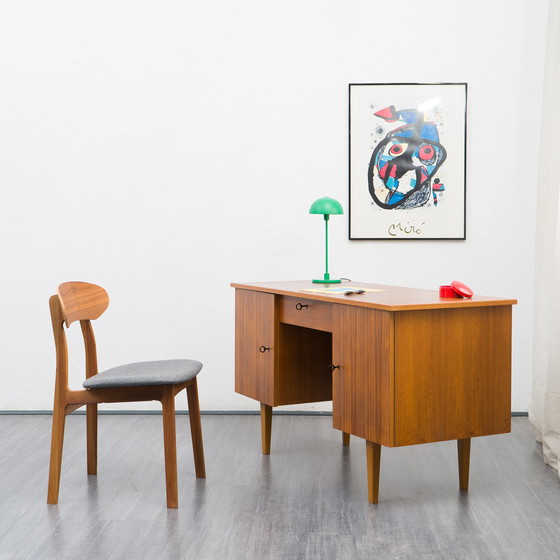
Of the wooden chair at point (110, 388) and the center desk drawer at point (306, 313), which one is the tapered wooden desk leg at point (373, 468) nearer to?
the center desk drawer at point (306, 313)

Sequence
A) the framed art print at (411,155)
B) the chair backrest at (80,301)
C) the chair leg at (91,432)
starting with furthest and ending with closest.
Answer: the framed art print at (411,155), the chair leg at (91,432), the chair backrest at (80,301)

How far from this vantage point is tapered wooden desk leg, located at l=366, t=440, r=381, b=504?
2.48 m

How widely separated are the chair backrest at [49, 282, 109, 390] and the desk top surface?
0.67 meters

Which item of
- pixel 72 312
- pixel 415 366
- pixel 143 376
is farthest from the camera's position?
pixel 72 312

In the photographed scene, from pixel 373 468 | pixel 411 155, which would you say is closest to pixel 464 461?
pixel 373 468

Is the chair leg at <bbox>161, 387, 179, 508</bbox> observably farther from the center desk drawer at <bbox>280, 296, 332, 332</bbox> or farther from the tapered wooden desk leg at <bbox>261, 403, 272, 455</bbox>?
the tapered wooden desk leg at <bbox>261, 403, 272, 455</bbox>

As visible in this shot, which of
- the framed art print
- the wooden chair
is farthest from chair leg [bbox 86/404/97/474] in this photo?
the framed art print

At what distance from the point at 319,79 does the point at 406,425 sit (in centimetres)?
222

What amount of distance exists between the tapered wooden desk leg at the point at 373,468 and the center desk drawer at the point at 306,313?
0.44 meters

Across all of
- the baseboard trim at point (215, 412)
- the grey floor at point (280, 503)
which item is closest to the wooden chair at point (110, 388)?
the grey floor at point (280, 503)

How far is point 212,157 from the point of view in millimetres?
3977

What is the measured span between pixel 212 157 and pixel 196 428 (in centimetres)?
172

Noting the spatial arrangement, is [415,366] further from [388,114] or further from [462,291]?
[388,114]

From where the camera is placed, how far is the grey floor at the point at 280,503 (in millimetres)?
2174
